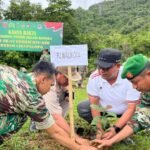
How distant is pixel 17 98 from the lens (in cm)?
291

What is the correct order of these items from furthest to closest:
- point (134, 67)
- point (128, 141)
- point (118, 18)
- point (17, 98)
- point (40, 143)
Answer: point (118, 18) < point (128, 141) < point (40, 143) < point (134, 67) < point (17, 98)

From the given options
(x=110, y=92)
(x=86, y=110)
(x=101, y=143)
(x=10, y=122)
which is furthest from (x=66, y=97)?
(x=10, y=122)

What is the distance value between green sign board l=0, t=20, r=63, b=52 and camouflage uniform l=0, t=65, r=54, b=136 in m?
12.1

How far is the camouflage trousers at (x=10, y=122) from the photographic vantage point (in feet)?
10.2

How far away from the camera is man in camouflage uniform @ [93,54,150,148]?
3076 millimetres

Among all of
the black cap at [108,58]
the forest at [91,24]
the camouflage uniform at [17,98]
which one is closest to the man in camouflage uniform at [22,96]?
the camouflage uniform at [17,98]

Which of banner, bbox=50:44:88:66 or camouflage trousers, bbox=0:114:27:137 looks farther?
banner, bbox=50:44:88:66

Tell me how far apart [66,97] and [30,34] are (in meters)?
11.5

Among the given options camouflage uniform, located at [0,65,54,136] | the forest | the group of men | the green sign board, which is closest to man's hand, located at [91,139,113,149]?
the group of men

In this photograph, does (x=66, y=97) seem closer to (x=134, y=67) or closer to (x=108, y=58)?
(x=108, y=58)

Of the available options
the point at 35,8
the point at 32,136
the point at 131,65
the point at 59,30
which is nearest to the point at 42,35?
the point at 59,30

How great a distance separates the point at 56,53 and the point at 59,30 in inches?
473

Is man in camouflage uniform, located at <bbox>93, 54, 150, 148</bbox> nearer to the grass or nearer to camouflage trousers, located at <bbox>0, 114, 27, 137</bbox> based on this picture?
the grass

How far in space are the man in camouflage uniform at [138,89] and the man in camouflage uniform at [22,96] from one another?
608mm
